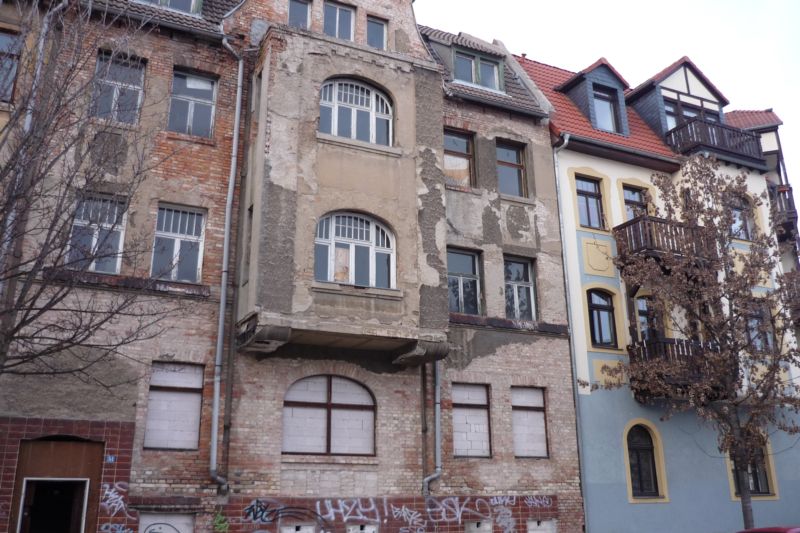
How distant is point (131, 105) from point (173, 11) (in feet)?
9.17

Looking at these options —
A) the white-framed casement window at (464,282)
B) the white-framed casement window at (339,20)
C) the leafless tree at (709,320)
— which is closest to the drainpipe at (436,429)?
the white-framed casement window at (464,282)

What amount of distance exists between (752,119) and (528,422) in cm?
1505

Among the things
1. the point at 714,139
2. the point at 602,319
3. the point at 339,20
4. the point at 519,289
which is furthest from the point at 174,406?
the point at 714,139

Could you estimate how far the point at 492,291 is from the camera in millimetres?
17266

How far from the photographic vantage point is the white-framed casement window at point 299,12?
56.2 feet

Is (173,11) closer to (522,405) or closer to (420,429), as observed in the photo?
(420,429)

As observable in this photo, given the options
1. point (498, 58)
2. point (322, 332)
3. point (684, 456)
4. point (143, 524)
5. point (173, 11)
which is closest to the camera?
point (143, 524)

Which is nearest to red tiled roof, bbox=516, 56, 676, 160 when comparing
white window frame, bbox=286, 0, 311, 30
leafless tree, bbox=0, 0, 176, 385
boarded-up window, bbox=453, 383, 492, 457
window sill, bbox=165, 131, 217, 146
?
white window frame, bbox=286, 0, 311, 30

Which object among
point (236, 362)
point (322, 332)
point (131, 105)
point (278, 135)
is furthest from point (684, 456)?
point (131, 105)

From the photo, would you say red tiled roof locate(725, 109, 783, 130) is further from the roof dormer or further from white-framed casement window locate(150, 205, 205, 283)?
white-framed casement window locate(150, 205, 205, 283)

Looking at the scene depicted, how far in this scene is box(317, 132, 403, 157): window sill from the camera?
15287 millimetres

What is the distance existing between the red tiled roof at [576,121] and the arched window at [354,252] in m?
6.79

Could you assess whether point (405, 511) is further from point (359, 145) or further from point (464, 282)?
point (359, 145)

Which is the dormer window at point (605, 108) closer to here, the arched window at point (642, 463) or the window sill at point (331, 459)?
the arched window at point (642, 463)
